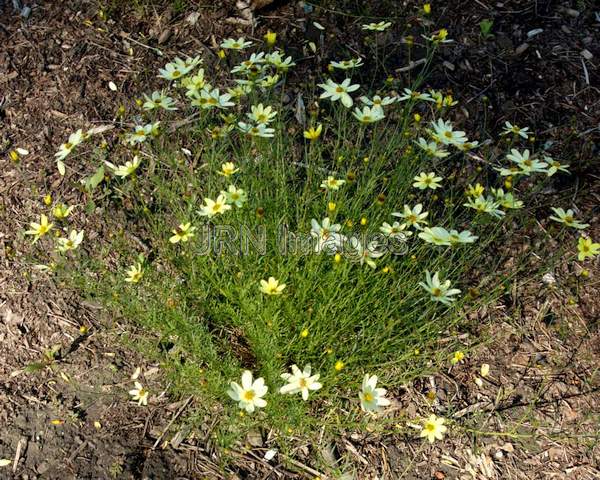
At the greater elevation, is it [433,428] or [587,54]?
[587,54]

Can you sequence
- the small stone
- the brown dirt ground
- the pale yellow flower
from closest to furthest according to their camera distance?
the pale yellow flower
the brown dirt ground
the small stone

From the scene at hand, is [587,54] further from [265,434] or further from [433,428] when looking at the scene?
[265,434]

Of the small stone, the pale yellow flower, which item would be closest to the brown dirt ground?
the small stone

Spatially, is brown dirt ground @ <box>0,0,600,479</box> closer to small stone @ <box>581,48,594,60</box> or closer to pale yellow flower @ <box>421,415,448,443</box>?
small stone @ <box>581,48,594,60</box>

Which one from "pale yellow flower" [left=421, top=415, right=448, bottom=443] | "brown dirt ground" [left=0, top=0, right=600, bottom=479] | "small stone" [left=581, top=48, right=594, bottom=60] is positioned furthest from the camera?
"small stone" [left=581, top=48, right=594, bottom=60]

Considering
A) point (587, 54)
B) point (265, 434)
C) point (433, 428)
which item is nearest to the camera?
point (433, 428)

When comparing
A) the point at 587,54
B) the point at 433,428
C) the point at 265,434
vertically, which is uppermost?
the point at 587,54

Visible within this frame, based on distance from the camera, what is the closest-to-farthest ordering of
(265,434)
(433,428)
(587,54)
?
(433,428)
(265,434)
(587,54)

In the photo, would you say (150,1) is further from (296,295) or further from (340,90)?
(296,295)

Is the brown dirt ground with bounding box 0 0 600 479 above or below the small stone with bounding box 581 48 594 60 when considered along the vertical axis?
below

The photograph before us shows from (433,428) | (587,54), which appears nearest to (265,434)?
(433,428)
